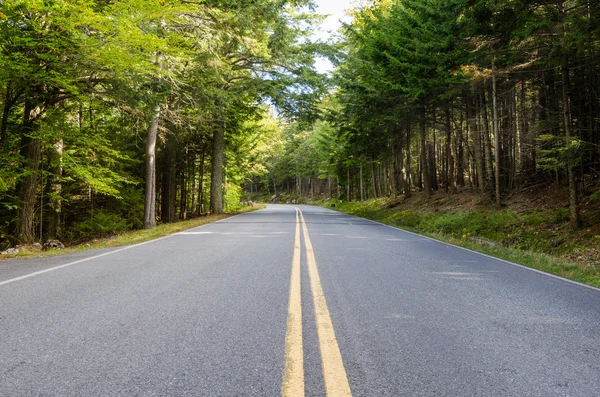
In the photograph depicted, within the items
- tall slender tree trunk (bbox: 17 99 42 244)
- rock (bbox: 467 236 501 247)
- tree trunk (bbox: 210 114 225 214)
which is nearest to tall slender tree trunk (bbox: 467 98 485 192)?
rock (bbox: 467 236 501 247)

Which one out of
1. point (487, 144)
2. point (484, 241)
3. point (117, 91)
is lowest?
point (484, 241)

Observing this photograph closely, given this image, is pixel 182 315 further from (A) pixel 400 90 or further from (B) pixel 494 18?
(A) pixel 400 90

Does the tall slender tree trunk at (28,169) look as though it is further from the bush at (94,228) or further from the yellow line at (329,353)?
the yellow line at (329,353)

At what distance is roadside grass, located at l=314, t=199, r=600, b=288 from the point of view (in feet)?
25.3

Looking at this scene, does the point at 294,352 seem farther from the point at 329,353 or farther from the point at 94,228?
the point at 94,228

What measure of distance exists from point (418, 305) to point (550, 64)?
11.2 metres

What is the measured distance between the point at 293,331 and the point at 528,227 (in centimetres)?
1187

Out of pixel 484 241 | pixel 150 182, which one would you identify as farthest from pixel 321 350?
pixel 150 182

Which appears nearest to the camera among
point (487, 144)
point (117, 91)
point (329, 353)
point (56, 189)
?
point (329, 353)

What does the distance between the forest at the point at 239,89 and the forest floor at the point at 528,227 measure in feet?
1.94

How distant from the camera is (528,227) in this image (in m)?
12.4

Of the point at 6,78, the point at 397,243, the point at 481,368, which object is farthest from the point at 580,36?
the point at 6,78

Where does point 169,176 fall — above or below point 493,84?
below

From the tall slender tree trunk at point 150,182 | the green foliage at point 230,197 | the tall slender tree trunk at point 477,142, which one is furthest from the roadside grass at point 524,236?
the green foliage at point 230,197
